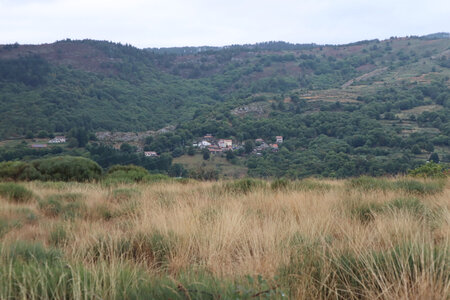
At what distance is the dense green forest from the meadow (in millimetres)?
13449

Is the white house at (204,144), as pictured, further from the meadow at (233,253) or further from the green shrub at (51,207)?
the meadow at (233,253)

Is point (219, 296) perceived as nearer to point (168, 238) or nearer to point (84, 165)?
point (168, 238)

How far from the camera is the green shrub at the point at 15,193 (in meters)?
7.36

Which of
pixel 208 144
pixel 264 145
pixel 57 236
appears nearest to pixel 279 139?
pixel 264 145

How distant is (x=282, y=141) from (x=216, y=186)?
58.7 meters

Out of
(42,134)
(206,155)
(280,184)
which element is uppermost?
(280,184)

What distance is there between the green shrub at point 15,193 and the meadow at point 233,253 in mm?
1269

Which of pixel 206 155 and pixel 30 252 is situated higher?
pixel 30 252

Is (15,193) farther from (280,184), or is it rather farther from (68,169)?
(68,169)

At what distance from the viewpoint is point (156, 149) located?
64.8 m

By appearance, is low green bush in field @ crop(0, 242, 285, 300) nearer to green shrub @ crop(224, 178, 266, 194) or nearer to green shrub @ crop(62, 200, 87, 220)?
green shrub @ crop(62, 200, 87, 220)

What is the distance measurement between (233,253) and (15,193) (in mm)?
6304

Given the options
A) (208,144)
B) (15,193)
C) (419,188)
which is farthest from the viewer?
(208,144)

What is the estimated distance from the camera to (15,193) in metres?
7.61
